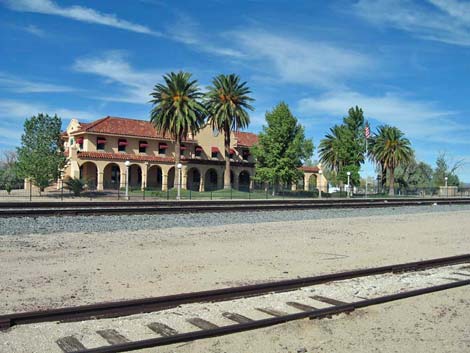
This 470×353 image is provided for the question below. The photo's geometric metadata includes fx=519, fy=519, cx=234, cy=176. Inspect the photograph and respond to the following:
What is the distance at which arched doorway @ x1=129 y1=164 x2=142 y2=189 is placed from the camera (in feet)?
219

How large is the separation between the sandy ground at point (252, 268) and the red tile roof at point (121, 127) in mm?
46111

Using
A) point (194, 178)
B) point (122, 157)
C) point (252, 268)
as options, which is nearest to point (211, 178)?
point (194, 178)

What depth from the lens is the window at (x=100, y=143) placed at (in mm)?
A: 63438

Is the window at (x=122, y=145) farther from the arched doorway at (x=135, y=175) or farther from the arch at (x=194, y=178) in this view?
the arch at (x=194, y=178)

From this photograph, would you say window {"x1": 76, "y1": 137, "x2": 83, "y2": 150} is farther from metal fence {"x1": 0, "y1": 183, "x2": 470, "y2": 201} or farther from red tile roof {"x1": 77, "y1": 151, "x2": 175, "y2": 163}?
metal fence {"x1": 0, "y1": 183, "x2": 470, "y2": 201}

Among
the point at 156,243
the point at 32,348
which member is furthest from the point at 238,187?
the point at 32,348

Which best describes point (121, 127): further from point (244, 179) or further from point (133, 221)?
point (133, 221)

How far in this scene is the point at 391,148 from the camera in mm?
80312

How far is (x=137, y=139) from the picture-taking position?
67.1 meters

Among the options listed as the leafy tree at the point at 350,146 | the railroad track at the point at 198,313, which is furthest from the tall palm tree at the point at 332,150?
the railroad track at the point at 198,313

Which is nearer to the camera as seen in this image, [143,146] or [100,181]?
[100,181]

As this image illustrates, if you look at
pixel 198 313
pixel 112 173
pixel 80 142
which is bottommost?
pixel 198 313

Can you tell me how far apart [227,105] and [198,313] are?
6114cm

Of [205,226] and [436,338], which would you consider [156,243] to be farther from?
[436,338]
